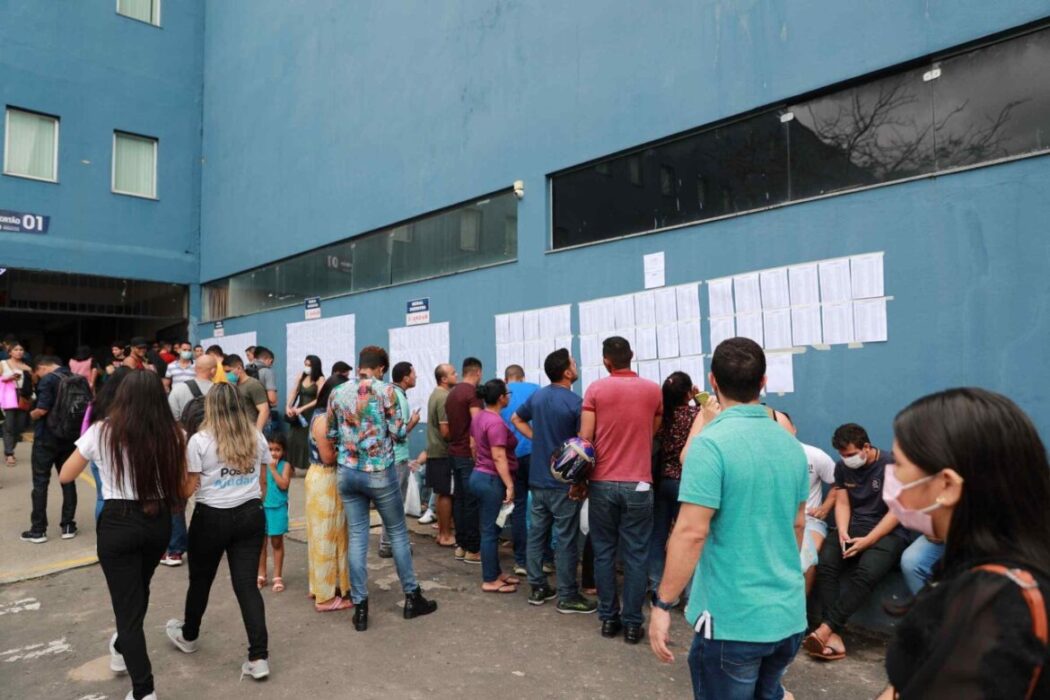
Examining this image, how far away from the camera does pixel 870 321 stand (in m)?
4.84

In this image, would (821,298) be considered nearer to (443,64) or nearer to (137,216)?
(443,64)

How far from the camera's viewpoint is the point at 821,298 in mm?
5098

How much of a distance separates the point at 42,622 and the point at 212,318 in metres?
9.82

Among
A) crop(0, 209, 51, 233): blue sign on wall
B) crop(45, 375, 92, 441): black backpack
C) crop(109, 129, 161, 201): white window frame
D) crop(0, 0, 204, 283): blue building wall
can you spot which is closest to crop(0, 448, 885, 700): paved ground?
crop(45, 375, 92, 441): black backpack

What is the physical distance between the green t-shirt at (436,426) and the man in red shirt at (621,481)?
2387 millimetres

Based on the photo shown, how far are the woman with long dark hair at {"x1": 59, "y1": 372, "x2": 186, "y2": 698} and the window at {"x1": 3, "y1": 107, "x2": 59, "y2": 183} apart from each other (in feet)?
37.4

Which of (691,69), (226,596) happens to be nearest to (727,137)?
(691,69)

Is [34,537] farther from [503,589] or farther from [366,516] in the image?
[503,589]

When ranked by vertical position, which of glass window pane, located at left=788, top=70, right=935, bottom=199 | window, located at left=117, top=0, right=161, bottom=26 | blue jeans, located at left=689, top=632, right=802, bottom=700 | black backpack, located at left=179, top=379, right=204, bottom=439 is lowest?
blue jeans, located at left=689, top=632, right=802, bottom=700

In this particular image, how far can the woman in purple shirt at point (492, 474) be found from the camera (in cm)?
569

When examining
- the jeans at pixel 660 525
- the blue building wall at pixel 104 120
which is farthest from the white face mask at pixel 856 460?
the blue building wall at pixel 104 120

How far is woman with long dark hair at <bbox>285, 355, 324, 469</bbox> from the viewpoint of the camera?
9602 mm

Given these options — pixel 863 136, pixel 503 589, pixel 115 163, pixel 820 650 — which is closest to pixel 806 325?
pixel 863 136

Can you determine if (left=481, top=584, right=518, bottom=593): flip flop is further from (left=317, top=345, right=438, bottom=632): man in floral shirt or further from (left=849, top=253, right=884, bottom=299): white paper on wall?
(left=849, top=253, right=884, bottom=299): white paper on wall
